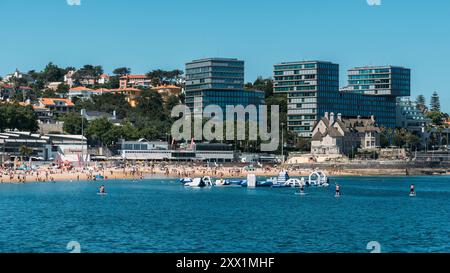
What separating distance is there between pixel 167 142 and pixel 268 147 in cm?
2326

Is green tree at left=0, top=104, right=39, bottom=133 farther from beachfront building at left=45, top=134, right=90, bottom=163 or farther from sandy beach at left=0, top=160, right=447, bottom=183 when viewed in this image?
sandy beach at left=0, top=160, right=447, bottom=183

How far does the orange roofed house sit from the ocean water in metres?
108

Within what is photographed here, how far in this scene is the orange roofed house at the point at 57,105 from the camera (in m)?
193

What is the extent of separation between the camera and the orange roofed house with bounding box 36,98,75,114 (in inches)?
7584

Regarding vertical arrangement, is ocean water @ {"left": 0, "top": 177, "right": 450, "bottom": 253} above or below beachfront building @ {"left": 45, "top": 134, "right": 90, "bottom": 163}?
below

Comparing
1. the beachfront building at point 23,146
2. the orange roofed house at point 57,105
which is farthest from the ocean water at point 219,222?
the orange roofed house at point 57,105

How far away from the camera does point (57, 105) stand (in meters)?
196

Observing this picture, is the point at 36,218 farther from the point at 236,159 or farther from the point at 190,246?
the point at 236,159

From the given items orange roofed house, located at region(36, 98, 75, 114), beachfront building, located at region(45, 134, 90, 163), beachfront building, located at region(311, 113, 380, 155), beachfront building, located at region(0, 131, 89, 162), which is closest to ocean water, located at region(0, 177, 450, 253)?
beachfront building, located at region(0, 131, 89, 162)

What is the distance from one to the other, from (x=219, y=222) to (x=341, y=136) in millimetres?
131675

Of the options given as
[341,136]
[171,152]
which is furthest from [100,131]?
[341,136]

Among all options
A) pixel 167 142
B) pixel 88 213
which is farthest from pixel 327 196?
pixel 167 142

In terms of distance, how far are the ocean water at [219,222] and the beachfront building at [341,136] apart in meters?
92.6

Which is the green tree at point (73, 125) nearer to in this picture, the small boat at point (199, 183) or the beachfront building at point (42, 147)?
the beachfront building at point (42, 147)
